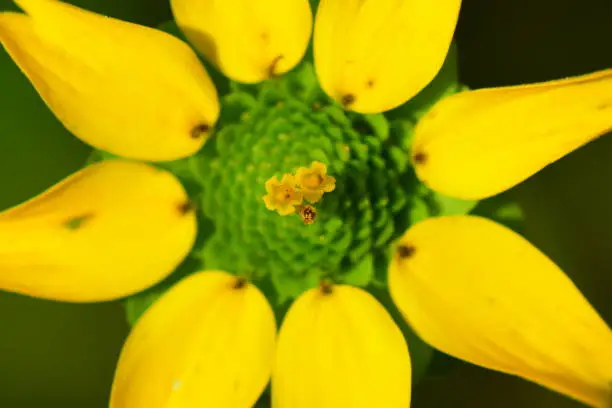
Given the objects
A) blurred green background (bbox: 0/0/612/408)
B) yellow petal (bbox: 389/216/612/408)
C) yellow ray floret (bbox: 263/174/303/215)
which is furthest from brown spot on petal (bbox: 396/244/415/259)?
blurred green background (bbox: 0/0/612/408)

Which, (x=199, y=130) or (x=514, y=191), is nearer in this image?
(x=199, y=130)

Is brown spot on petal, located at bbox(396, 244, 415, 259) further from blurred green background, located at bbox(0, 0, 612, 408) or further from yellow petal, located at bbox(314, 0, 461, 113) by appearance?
blurred green background, located at bbox(0, 0, 612, 408)

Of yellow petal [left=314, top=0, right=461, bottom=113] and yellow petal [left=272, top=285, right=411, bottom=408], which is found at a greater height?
yellow petal [left=314, top=0, right=461, bottom=113]

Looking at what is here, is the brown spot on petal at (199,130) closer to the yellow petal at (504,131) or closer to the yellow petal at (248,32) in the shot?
the yellow petal at (248,32)

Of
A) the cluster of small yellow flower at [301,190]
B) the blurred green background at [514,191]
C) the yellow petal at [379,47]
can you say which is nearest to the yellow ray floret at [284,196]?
the cluster of small yellow flower at [301,190]

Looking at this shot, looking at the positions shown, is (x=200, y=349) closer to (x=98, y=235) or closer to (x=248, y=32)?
(x=98, y=235)

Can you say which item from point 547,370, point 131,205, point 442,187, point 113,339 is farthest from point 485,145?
point 113,339

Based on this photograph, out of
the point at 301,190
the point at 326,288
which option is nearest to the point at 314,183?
the point at 301,190
